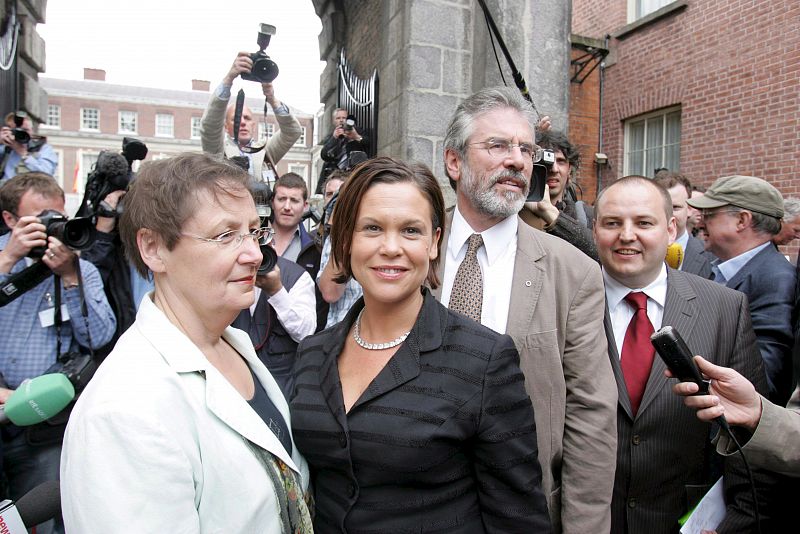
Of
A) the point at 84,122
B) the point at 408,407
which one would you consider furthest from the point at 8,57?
the point at 84,122

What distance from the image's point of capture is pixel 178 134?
2111 inches

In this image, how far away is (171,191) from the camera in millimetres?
1452

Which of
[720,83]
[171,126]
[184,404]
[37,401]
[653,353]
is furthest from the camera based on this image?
[171,126]

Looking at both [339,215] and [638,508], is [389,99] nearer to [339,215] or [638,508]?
[339,215]

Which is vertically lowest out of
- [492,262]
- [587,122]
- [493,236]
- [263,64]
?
[492,262]

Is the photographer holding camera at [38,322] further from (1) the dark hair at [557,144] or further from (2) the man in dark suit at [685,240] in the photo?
(2) the man in dark suit at [685,240]

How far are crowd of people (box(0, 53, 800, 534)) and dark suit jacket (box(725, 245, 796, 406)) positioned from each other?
0.04 ft

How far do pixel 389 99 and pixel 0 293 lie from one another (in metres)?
3.28

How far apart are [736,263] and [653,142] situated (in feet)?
26.9

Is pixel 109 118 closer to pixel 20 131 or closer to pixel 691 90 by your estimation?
pixel 20 131

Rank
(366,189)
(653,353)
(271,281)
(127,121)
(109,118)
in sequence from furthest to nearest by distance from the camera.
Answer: (127,121), (109,118), (271,281), (653,353), (366,189)

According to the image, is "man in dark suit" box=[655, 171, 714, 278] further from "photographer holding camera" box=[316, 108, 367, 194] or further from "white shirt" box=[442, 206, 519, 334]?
"photographer holding camera" box=[316, 108, 367, 194]

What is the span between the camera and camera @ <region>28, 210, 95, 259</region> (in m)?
2.62

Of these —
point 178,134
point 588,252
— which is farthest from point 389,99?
point 178,134
